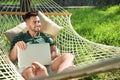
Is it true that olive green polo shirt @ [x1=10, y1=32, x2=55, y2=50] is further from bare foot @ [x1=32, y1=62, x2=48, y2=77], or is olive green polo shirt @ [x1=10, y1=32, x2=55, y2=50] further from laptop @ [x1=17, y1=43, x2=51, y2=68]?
bare foot @ [x1=32, y1=62, x2=48, y2=77]

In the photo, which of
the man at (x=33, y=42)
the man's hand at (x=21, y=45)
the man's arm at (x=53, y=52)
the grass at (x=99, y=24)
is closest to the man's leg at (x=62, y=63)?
the man at (x=33, y=42)

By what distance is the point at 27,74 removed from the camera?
3518 mm

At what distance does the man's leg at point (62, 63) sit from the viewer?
3.66 meters

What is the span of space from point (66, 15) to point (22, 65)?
1.14m

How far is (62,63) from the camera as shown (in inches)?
146

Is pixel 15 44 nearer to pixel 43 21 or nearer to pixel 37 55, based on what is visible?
pixel 37 55

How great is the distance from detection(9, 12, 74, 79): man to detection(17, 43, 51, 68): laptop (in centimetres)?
4

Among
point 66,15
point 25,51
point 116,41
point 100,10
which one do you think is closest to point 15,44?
point 25,51

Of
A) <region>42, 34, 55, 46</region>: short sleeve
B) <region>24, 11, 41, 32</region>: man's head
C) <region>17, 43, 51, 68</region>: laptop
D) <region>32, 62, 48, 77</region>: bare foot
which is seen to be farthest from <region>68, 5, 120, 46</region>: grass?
<region>32, 62, 48, 77</region>: bare foot

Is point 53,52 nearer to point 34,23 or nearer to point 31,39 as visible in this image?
point 31,39

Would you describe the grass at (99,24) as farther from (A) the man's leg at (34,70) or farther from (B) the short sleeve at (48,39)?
(A) the man's leg at (34,70)

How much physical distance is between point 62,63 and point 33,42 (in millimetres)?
396

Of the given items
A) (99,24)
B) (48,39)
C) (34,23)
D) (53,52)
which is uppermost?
(34,23)

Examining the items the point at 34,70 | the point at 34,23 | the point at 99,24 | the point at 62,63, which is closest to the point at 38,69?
the point at 34,70
